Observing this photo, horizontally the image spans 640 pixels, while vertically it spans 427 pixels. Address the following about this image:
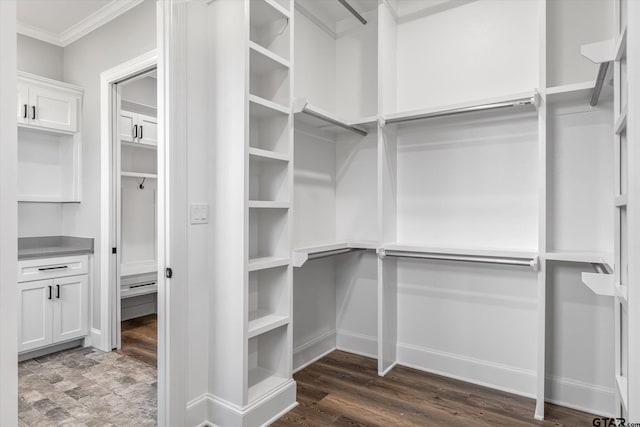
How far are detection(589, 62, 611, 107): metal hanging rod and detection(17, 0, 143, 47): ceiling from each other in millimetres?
3204

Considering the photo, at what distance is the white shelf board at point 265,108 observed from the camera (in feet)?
6.80

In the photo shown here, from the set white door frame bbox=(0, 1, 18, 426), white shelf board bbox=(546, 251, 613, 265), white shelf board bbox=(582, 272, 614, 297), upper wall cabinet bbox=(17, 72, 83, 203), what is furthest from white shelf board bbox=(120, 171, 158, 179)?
white shelf board bbox=(582, 272, 614, 297)

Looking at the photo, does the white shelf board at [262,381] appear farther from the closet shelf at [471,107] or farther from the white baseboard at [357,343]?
the closet shelf at [471,107]

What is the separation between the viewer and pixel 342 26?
10.6 ft

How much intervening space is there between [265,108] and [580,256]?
199 centimetres

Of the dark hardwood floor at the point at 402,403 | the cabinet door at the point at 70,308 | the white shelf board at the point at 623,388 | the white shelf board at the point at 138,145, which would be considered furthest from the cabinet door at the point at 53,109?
the white shelf board at the point at 623,388

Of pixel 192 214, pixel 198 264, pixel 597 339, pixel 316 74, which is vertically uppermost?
pixel 316 74

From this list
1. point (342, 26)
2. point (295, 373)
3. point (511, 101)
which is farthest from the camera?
point (342, 26)

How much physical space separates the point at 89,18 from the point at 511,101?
3588 mm

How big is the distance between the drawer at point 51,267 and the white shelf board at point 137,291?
0.50m

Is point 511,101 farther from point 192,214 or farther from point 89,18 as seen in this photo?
point 89,18

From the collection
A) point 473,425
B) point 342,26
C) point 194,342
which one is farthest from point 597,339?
point 342,26

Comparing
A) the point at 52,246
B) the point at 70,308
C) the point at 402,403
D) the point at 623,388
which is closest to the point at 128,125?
the point at 52,246

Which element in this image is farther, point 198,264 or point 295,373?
point 295,373
